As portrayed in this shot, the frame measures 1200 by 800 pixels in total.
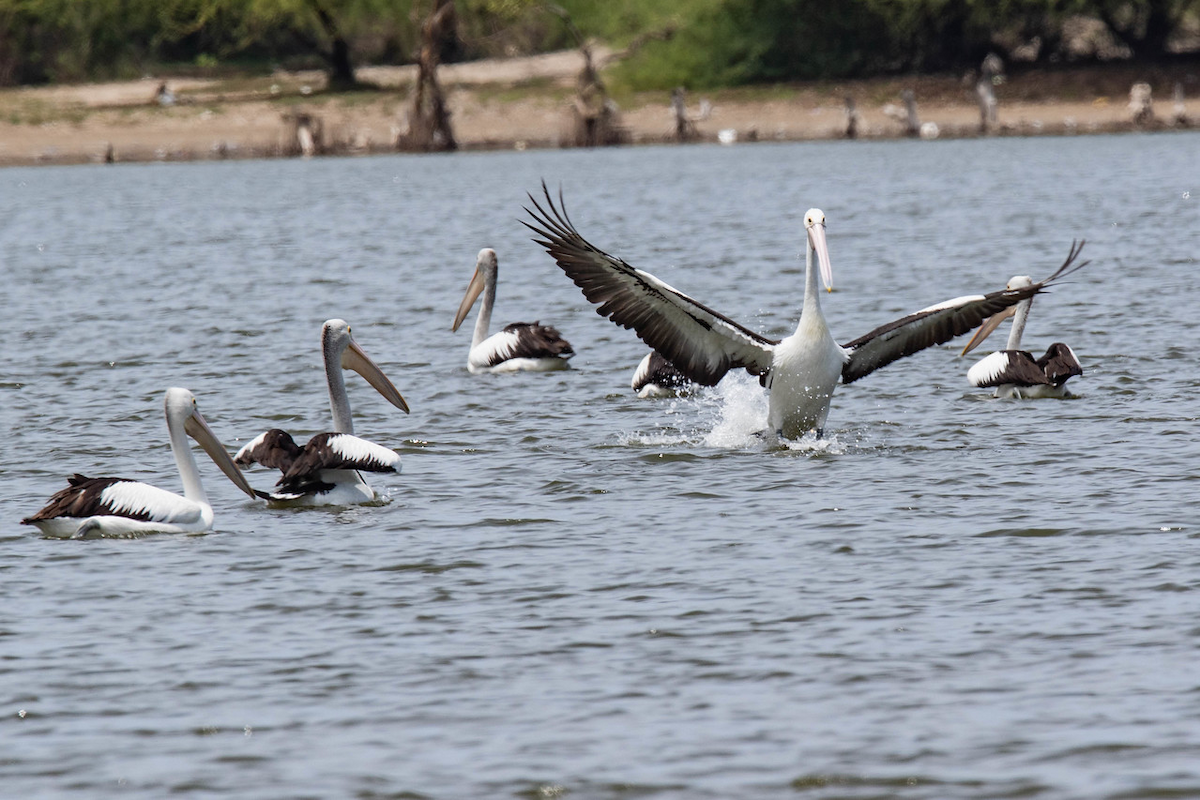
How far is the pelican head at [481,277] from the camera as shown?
632 inches

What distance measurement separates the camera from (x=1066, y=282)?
19062 mm

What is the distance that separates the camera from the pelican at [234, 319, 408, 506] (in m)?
9.14

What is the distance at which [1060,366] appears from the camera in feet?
40.2

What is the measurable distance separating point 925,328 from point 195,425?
4.34 metres

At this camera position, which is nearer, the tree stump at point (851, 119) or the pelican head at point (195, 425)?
the pelican head at point (195, 425)

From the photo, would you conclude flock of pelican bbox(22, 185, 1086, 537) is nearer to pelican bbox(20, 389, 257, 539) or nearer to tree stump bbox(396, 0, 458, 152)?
pelican bbox(20, 389, 257, 539)

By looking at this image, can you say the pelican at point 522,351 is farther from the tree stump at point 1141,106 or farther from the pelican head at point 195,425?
the tree stump at point 1141,106

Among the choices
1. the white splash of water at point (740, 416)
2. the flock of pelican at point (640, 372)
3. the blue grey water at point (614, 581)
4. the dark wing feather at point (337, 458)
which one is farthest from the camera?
the white splash of water at point (740, 416)

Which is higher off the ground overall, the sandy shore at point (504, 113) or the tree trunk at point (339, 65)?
the tree trunk at point (339, 65)

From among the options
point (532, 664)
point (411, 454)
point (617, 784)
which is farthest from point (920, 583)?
point (411, 454)

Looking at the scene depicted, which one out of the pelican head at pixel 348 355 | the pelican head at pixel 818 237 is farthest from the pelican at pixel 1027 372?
the pelican head at pixel 348 355

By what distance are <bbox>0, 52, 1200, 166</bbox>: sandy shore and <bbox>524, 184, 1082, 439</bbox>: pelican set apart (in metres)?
41.0

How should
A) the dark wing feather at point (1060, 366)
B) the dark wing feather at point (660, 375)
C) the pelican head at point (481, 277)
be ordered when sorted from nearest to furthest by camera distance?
1. the dark wing feather at point (1060, 366)
2. the dark wing feather at point (660, 375)
3. the pelican head at point (481, 277)

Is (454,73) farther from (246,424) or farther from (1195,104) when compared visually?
(246,424)
